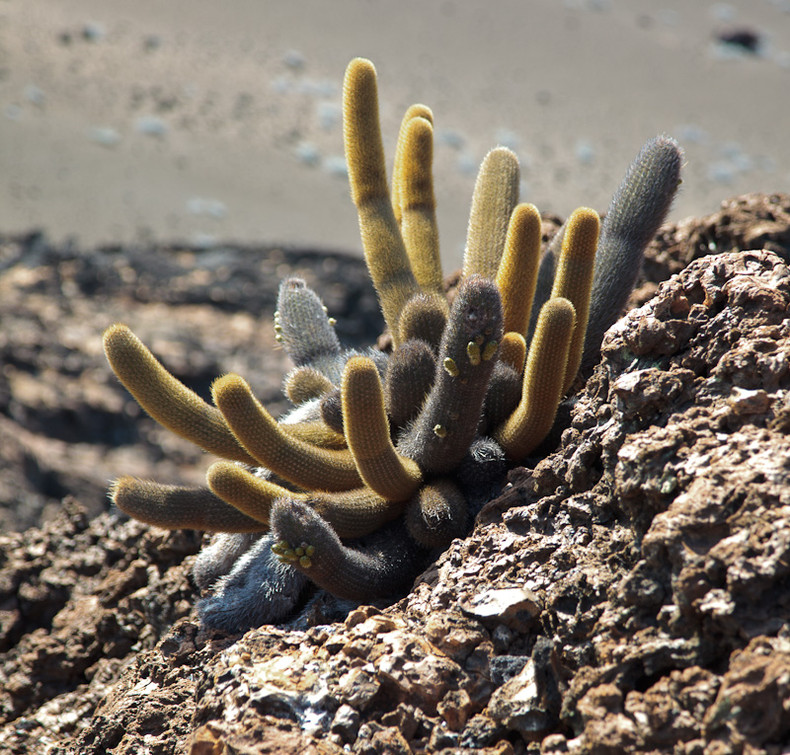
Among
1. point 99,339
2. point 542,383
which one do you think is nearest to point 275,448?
point 542,383

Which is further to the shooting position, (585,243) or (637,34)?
(637,34)

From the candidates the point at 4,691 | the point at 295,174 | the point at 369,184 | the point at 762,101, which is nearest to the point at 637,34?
the point at 762,101

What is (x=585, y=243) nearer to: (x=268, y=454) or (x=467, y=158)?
(x=268, y=454)

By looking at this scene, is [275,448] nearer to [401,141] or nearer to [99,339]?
[401,141]

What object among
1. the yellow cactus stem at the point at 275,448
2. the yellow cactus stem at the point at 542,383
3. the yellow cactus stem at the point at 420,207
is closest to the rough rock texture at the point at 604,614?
the yellow cactus stem at the point at 542,383

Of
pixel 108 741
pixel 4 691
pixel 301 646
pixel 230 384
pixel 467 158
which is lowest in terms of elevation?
pixel 4 691

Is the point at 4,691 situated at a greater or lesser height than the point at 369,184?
lesser
